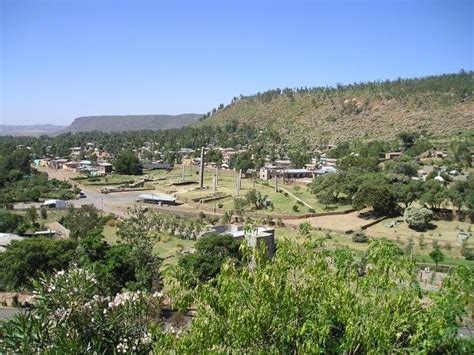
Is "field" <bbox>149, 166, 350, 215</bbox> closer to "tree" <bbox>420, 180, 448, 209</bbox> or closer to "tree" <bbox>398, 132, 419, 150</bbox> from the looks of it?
"tree" <bbox>420, 180, 448, 209</bbox>

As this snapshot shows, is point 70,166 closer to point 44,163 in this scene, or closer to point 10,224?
point 44,163

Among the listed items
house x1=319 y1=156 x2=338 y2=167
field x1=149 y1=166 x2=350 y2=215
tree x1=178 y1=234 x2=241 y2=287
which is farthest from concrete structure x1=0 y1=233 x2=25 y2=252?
house x1=319 y1=156 x2=338 y2=167

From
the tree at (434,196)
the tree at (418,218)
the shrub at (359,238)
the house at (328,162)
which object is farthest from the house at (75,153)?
the tree at (418,218)

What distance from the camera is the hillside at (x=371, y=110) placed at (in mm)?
83875

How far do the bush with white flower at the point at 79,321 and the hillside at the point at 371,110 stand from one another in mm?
73814

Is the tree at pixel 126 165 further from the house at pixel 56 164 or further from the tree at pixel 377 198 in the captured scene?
the tree at pixel 377 198

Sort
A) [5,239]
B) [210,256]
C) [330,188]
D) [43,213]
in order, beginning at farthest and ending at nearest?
[330,188] → [43,213] → [5,239] → [210,256]

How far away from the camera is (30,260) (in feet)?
64.5

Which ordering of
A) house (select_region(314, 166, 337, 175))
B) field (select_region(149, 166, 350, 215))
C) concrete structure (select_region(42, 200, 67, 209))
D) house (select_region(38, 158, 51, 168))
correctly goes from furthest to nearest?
1. house (select_region(38, 158, 51, 168))
2. house (select_region(314, 166, 337, 175))
3. concrete structure (select_region(42, 200, 67, 209))
4. field (select_region(149, 166, 350, 215))

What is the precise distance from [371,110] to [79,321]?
94.3 m

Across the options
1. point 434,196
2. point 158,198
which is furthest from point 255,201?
point 434,196

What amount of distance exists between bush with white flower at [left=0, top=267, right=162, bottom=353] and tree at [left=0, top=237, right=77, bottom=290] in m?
10.7

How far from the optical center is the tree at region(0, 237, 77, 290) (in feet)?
64.4

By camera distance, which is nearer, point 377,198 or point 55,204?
point 377,198
